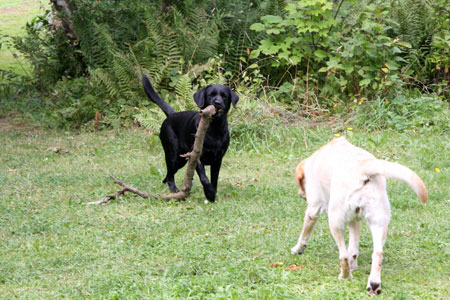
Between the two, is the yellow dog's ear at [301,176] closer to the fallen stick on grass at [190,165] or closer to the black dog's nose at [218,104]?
the fallen stick on grass at [190,165]

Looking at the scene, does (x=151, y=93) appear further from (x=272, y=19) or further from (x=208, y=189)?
(x=272, y=19)

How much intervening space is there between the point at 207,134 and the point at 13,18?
60.9 ft

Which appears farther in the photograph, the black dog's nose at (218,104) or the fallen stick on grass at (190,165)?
the black dog's nose at (218,104)

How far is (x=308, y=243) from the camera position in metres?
5.09

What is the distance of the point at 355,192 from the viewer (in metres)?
3.85

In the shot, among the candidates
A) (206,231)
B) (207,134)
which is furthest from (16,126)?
(206,231)

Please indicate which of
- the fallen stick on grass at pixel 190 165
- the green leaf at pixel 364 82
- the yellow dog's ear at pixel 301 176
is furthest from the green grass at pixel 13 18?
the yellow dog's ear at pixel 301 176

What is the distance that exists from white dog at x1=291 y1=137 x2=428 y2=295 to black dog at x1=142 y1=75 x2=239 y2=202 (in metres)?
2.52

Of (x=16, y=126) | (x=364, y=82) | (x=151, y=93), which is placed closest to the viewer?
(x=151, y=93)

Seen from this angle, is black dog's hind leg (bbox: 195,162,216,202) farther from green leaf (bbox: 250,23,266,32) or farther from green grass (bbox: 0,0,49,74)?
green grass (bbox: 0,0,49,74)

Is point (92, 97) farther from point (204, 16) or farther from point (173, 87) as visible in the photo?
point (204, 16)

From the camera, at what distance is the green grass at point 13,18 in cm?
1831

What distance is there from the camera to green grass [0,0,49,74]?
1831 centimetres

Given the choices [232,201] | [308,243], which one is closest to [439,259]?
[308,243]
